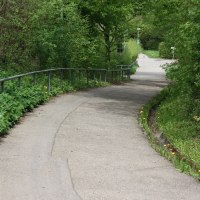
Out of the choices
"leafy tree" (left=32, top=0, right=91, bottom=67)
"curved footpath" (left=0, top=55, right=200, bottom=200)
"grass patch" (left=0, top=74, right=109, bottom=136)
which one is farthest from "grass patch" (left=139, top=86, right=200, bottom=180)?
"leafy tree" (left=32, top=0, right=91, bottom=67)

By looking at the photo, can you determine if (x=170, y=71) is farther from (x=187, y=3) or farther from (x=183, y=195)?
(x=183, y=195)

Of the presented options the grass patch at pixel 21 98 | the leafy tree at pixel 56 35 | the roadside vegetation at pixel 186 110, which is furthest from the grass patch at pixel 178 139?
the leafy tree at pixel 56 35

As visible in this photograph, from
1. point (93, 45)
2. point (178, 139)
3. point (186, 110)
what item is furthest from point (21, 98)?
point (93, 45)

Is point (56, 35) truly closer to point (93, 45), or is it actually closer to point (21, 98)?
point (93, 45)

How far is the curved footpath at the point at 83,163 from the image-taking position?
21.6 feet

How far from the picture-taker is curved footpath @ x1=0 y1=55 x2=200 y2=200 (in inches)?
259

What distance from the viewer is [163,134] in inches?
439

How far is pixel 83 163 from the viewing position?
320 inches

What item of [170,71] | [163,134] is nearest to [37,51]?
[170,71]

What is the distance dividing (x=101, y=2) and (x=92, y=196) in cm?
2267

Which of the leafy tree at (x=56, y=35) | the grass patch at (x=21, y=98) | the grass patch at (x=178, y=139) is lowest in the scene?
the grass patch at (x=178, y=139)

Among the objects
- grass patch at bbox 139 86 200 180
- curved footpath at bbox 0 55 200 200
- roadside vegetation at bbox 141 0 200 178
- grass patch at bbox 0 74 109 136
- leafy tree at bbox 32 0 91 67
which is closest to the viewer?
curved footpath at bbox 0 55 200 200

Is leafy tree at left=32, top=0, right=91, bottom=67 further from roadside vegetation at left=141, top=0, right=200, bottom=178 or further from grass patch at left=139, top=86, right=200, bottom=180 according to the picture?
grass patch at left=139, top=86, right=200, bottom=180

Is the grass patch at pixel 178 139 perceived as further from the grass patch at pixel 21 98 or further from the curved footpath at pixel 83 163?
the grass patch at pixel 21 98
